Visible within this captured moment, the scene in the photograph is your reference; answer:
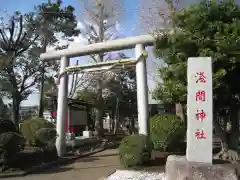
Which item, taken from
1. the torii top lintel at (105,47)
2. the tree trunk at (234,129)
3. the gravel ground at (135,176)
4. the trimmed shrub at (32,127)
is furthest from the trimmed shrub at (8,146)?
the tree trunk at (234,129)

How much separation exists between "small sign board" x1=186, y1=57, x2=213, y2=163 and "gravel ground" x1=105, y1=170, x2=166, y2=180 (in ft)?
5.74

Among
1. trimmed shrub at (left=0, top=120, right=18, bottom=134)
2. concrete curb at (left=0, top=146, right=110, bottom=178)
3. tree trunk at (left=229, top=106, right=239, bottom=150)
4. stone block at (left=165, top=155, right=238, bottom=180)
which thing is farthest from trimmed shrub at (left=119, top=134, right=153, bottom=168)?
trimmed shrub at (left=0, top=120, right=18, bottom=134)

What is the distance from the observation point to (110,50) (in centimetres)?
1265

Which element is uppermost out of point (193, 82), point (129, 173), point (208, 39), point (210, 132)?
point (208, 39)

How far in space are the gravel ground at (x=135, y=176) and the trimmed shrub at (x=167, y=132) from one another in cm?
411

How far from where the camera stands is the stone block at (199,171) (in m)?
6.91

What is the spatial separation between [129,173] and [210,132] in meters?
3.05

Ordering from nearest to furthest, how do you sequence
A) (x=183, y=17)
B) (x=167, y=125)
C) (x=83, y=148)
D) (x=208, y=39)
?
(x=208, y=39)
(x=183, y=17)
(x=167, y=125)
(x=83, y=148)

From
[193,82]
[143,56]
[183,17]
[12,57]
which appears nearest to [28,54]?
[12,57]

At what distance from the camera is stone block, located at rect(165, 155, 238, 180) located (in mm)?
6909

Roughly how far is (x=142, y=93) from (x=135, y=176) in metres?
3.64

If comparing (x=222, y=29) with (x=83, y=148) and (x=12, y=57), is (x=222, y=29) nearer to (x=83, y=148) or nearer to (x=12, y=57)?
(x=83, y=148)

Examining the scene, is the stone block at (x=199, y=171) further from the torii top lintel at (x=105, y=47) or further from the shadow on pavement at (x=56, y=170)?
the torii top lintel at (x=105, y=47)

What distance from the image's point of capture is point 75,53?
13367 millimetres
